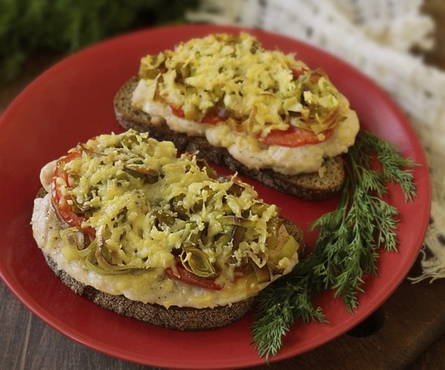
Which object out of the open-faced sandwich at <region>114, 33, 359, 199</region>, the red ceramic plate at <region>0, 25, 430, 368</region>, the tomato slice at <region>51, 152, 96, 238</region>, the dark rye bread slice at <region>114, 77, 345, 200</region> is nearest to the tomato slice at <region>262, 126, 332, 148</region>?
the open-faced sandwich at <region>114, 33, 359, 199</region>

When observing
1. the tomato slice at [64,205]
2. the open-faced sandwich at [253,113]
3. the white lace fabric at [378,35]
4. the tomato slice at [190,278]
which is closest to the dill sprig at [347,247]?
the open-faced sandwich at [253,113]

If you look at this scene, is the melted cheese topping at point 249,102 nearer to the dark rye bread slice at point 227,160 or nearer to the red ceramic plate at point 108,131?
the dark rye bread slice at point 227,160

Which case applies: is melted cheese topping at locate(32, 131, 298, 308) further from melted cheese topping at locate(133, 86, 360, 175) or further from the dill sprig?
melted cheese topping at locate(133, 86, 360, 175)

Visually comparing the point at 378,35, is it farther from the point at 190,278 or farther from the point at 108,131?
the point at 190,278

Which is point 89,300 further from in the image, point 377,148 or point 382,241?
point 377,148

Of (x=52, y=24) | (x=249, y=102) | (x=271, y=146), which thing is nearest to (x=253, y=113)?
(x=249, y=102)

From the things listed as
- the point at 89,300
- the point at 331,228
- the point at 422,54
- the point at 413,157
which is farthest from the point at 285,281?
the point at 422,54
